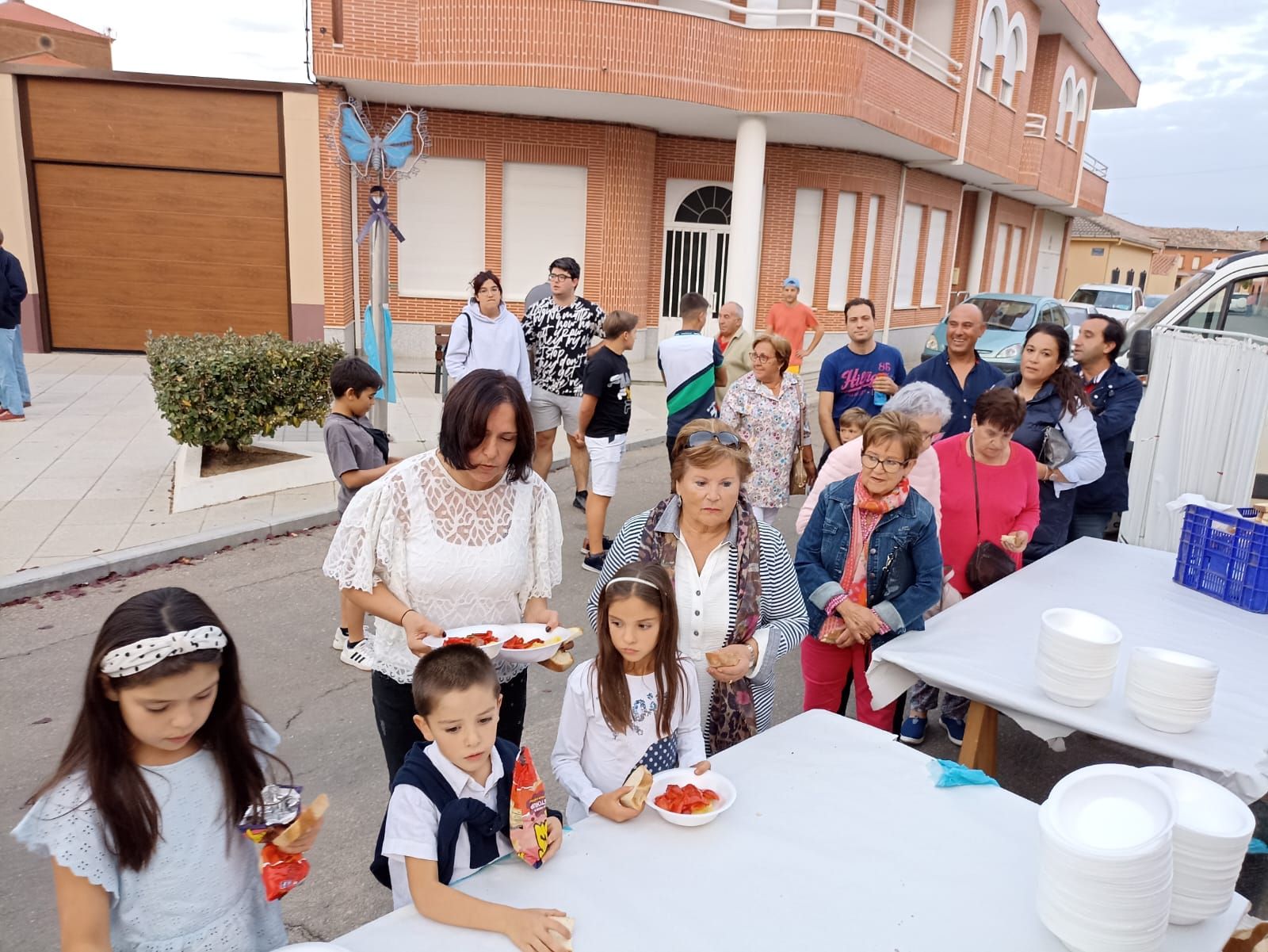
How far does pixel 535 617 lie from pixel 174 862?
→ 1.33 m

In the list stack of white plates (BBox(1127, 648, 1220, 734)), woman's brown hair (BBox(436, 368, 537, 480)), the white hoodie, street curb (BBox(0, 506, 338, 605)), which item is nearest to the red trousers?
stack of white plates (BBox(1127, 648, 1220, 734))

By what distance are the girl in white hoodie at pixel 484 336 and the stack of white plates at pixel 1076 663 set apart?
497cm

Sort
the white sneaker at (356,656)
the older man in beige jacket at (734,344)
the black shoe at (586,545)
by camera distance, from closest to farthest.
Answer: the white sneaker at (356,656)
the black shoe at (586,545)
the older man in beige jacket at (734,344)

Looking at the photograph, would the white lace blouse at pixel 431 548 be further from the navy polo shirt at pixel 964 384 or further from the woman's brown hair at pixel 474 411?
the navy polo shirt at pixel 964 384

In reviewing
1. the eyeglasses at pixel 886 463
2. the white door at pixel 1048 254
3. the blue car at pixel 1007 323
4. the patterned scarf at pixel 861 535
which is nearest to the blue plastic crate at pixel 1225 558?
the patterned scarf at pixel 861 535

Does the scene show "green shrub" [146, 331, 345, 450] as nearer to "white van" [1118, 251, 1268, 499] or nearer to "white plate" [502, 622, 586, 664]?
"white plate" [502, 622, 586, 664]

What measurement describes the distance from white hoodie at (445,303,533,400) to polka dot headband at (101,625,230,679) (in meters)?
5.48

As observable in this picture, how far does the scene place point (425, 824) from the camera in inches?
82.4

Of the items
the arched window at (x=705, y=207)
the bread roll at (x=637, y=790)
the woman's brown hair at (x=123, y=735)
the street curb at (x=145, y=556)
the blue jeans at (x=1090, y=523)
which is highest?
the arched window at (x=705, y=207)

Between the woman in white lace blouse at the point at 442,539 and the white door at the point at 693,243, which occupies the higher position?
the white door at the point at 693,243

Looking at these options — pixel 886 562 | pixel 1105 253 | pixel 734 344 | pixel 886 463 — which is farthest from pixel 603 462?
pixel 1105 253

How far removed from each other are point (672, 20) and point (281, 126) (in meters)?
6.59

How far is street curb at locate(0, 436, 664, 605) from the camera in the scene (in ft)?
19.4

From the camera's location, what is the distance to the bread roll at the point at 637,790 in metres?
2.33
